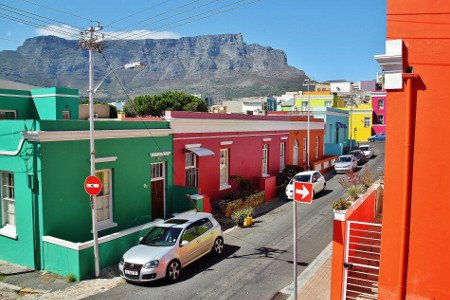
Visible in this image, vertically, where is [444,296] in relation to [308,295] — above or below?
above

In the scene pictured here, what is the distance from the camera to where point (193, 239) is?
42.7ft

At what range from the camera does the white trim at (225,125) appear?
18.7 metres

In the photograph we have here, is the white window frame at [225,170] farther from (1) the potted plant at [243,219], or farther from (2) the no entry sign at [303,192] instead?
(2) the no entry sign at [303,192]

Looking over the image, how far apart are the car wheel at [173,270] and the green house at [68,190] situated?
230 cm

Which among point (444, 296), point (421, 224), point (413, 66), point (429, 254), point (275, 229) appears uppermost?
point (413, 66)

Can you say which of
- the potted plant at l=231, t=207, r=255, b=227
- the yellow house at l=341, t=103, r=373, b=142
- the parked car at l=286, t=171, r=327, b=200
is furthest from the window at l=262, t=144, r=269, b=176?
the yellow house at l=341, t=103, r=373, b=142

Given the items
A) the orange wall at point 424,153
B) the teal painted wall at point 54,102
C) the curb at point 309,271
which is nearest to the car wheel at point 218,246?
the curb at point 309,271

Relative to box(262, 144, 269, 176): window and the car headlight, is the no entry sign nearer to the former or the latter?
the car headlight

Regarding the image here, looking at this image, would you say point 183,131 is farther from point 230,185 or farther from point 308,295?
point 308,295

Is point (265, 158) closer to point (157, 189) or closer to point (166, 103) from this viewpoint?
point (157, 189)

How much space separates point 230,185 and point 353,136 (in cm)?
4442

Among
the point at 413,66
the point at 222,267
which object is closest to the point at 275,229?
the point at 222,267

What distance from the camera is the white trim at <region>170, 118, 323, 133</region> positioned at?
1872cm

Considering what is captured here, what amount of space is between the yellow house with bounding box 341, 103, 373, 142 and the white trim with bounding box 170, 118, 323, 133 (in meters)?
34.0
